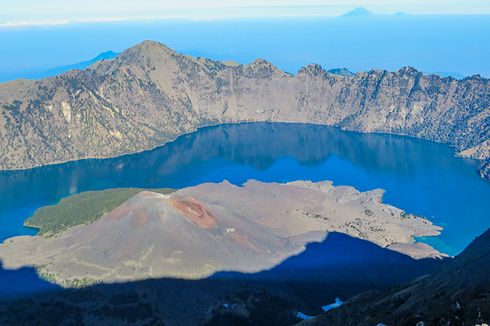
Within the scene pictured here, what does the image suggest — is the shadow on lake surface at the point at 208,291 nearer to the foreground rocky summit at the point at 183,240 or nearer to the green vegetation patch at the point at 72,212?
the foreground rocky summit at the point at 183,240

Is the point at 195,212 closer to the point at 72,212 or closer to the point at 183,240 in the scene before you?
the point at 183,240

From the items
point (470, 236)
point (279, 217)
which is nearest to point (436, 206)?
point (470, 236)

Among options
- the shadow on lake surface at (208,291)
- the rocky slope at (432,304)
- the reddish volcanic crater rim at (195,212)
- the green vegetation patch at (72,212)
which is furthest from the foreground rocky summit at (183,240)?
the rocky slope at (432,304)

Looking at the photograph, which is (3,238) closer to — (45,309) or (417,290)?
(45,309)

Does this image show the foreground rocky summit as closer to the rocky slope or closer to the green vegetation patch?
the green vegetation patch

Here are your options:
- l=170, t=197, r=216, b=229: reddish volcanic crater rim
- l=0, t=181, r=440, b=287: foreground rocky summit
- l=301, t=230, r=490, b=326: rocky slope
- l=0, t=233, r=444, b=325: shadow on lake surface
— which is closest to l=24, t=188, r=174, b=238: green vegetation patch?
l=0, t=181, r=440, b=287: foreground rocky summit

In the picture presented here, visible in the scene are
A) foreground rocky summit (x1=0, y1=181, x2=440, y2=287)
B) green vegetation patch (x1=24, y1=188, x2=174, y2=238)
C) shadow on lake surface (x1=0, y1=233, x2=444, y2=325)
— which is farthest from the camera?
green vegetation patch (x1=24, y1=188, x2=174, y2=238)
